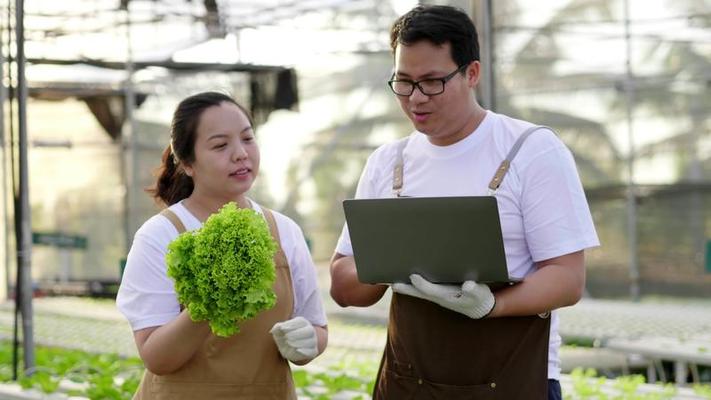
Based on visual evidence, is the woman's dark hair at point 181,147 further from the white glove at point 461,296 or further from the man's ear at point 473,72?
the white glove at point 461,296

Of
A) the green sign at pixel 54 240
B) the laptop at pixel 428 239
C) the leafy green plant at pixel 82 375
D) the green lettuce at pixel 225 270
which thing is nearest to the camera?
the laptop at pixel 428 239

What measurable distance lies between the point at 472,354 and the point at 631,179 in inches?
319

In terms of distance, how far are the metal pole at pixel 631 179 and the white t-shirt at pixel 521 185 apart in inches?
302

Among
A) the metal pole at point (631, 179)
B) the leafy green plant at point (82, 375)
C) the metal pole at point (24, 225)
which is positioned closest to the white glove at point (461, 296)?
the leafy green plant at point (82, 375)

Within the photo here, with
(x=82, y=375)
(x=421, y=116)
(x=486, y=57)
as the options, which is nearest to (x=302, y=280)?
(x=421, y=116)

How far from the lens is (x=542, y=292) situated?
2.16 meters

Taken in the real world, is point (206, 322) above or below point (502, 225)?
below

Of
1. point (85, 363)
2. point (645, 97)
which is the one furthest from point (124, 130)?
point (85, 363)

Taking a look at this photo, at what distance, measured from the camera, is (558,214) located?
2.19 metres

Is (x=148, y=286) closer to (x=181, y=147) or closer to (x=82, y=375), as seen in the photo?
(x=181, y=147)

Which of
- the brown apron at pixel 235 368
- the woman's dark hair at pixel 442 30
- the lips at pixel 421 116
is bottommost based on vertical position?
the brown apron at pixel 235 368

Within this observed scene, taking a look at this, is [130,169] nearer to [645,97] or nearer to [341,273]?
[645,97]

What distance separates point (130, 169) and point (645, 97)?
4732mm

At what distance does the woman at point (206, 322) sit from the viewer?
7.64ft
